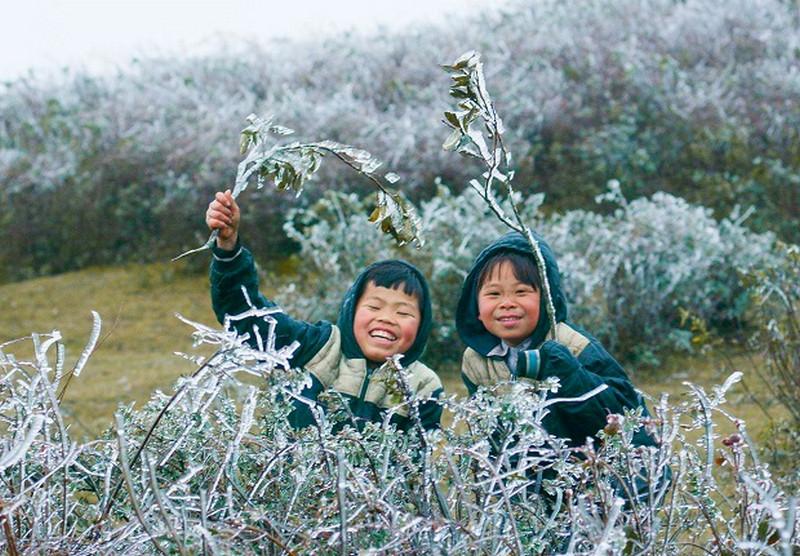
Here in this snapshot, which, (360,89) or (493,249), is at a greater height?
(360,89)

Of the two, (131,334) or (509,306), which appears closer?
(509,306)

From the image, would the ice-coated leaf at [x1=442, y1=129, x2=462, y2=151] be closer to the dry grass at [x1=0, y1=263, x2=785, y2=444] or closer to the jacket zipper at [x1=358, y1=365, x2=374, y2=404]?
the jacket zipper at [x1=358, y1=365, x2=374, y2=404]

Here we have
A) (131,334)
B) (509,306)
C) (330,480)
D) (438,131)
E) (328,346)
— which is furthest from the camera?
(438,131)

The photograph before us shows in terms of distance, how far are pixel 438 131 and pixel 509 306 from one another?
19.7 ft

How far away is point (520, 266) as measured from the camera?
373 centimetres

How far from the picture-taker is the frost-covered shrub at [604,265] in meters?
6.98

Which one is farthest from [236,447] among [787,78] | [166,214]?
[787,78]

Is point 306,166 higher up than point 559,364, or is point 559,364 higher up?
point 306,166

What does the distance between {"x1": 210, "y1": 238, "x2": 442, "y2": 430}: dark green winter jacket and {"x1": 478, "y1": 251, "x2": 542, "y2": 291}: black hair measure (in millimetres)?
239

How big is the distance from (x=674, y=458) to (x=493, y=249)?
1.20m

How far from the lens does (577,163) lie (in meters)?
9.66

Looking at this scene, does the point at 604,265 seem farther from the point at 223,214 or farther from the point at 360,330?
the point at 223,214

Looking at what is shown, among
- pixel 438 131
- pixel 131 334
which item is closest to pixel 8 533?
pixel 131 334

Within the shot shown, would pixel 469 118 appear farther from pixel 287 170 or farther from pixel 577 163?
pixel 577 163
